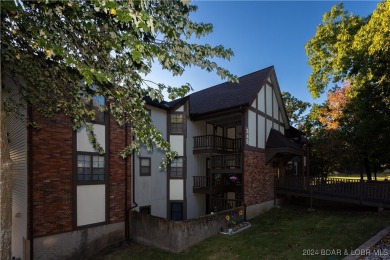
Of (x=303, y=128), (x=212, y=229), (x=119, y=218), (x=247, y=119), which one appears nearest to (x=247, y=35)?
(x=247, y=119)

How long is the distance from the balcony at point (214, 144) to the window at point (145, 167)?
3553 millimetres

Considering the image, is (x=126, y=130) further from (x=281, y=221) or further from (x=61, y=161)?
(x=281, y=221)

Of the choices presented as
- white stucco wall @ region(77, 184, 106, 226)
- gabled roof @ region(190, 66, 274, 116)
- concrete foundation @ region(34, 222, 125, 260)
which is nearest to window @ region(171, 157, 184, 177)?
gabled roof @ region(190, 66, 274, 116)

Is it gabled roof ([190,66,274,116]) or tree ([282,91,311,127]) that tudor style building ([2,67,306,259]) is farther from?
tree ([282,91,311,127])

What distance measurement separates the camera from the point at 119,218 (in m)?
11.9

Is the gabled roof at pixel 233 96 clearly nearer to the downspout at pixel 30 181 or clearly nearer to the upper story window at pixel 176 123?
the upper story window at pixel 176 123

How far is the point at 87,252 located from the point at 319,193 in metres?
14.1

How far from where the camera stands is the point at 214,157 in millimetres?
16547

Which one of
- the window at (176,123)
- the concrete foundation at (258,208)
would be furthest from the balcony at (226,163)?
the window at (176,123)

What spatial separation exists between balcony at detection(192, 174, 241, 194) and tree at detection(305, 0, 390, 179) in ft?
28.6

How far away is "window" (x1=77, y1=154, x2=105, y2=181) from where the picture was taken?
10695 mm

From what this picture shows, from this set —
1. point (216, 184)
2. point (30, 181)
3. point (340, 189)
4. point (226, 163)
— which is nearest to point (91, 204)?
point (30, 181)

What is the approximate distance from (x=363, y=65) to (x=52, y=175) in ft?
52.2

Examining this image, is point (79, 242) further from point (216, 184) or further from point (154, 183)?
point (216, 184)
